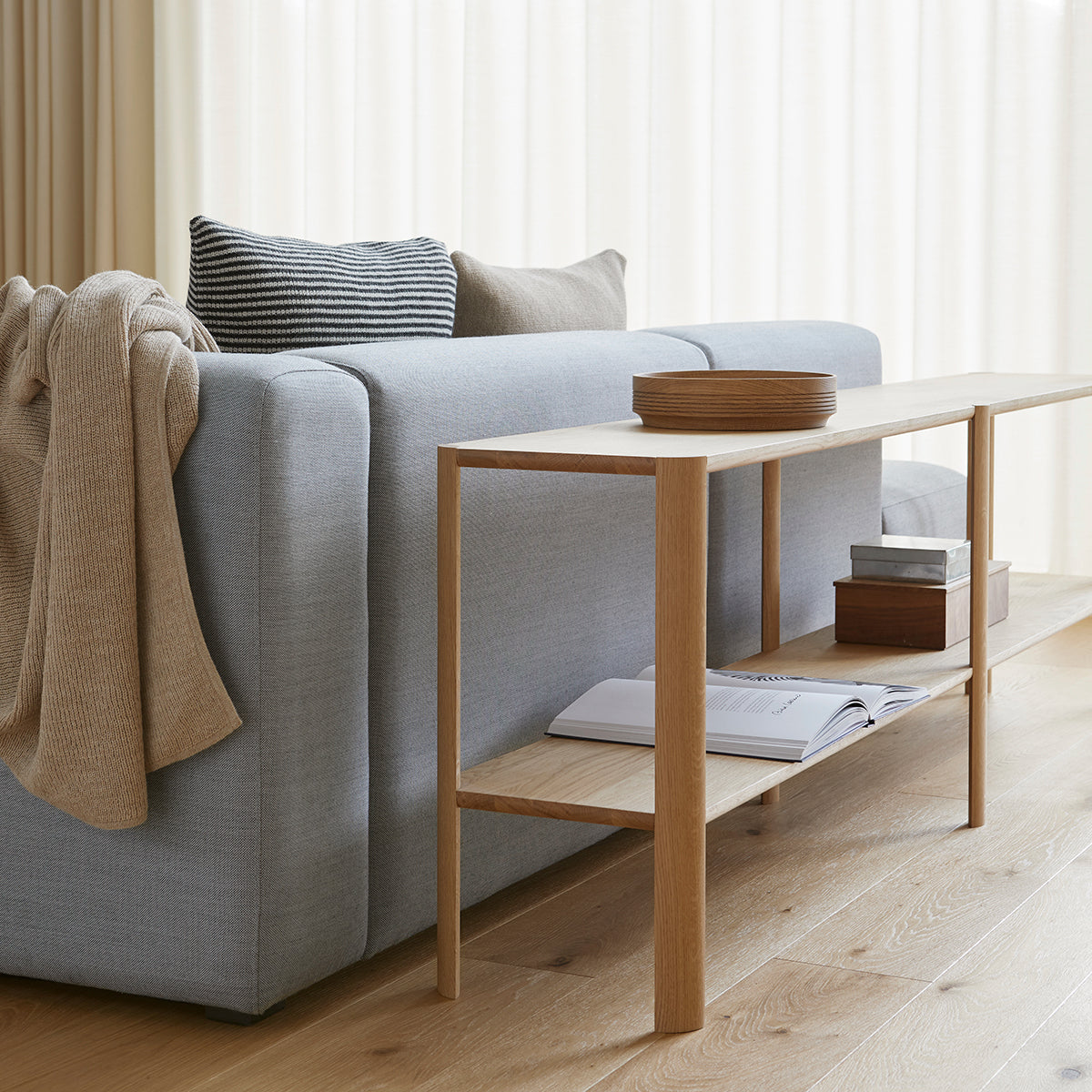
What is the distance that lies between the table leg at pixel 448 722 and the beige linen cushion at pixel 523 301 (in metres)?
0.65

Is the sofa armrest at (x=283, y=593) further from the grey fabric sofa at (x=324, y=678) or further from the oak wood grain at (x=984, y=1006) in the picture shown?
the oak wood grain at (x=984, y=1006)

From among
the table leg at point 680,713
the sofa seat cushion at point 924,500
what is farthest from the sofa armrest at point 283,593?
the sofa seat cushion at point 924,500

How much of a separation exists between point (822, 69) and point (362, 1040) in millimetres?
3023

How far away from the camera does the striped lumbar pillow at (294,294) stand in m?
1.82

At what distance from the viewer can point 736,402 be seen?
5.42ft

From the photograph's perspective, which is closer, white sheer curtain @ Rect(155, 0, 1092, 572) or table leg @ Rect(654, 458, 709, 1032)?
table leg @ Rect(654, 458, 709, 1032)

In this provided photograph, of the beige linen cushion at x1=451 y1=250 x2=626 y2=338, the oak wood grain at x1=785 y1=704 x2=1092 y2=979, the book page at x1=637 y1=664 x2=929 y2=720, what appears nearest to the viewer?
the oak wood grain at x1=785 y1=704 x2=1092 y2=979

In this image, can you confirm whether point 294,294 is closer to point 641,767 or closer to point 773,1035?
point 641,767

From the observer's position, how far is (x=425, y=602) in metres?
1.58

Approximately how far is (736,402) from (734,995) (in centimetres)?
62

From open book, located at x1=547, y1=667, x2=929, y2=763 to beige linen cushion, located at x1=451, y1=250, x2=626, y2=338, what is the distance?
0.57 m

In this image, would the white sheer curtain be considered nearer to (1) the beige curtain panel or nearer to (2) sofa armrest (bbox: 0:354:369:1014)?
(1) the beige curtain panel

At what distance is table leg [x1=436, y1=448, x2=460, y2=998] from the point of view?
148 cm

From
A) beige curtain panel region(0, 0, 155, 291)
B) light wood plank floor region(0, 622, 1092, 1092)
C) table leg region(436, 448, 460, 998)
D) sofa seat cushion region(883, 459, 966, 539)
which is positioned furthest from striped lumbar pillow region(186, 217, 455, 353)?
beige curtain panel region(0, 0, 155, 291)
